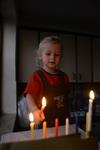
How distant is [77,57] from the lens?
128 inches

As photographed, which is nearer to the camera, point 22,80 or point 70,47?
point 22,80

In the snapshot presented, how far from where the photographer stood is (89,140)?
0.46 m

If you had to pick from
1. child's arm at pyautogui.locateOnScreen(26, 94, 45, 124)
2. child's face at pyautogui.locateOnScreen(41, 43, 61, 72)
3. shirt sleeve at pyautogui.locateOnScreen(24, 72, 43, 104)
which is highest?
child's face at pyautogui.locateOnScreen(41, 43, 61, 72)

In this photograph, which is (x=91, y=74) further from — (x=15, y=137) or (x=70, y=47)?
(x=15, y=137)

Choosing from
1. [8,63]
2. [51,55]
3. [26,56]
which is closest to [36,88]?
[51,55]

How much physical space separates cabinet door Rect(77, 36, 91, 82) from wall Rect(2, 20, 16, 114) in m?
1.18

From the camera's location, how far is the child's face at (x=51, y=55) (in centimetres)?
114

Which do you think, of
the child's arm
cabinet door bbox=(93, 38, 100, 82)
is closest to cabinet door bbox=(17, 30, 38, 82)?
cabinet door bbox=(93, 38, 100, 82)

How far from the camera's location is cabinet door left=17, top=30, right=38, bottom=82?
9.55 feet

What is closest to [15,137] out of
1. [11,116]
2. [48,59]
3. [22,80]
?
[48,59]

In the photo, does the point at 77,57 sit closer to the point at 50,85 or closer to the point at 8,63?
the point at 8,63

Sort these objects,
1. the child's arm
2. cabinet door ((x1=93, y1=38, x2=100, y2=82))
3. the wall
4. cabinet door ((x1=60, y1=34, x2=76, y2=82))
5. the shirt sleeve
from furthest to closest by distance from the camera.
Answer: cabinet door ((x1=93, y1=38, x2=100, y2=82)) → cabinet door ((x1=60, y1=34, x2=76, y2=82)) → the wall → the shirt sleeve → the child's arm

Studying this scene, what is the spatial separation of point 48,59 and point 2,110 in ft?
4.87

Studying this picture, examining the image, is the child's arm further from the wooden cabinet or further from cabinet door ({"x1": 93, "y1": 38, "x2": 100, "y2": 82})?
cabinet door ({"x1": 93, "y1": 38, "x2": 100, "y2": 82})
